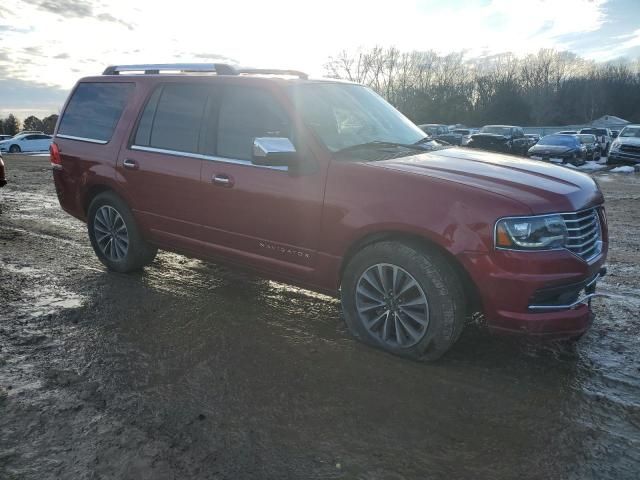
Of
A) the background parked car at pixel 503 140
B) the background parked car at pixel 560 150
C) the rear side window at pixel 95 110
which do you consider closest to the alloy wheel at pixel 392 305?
the rear side window at pixel 95 110

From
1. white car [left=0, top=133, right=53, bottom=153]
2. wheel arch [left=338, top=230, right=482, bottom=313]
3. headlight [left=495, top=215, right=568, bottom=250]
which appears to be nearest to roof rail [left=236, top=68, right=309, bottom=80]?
wheel arch [left=338, top=230, right=482, bottom=313]

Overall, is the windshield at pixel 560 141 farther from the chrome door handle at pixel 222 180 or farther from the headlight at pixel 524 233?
the headlight at pixel 524 233

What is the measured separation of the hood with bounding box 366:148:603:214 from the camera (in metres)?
3.31

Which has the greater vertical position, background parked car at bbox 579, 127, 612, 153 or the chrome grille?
the chrome grille

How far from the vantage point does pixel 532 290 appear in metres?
3.21

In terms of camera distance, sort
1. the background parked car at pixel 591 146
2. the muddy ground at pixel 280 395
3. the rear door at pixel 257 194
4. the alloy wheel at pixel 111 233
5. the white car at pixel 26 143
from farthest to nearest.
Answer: the white car at pixel 26 143 < the background parked car at pixel 591 146 < the alloy wheel at pixel 111 233 < the rear door at pixel 257 194 < the muddy ground at pixel 280 395

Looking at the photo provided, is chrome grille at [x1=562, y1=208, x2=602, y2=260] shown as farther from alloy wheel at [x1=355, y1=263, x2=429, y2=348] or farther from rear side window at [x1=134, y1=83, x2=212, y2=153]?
rear side window at [x1=134, y1=83, x2=212, y2=153]

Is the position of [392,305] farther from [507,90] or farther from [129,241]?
[507,90]

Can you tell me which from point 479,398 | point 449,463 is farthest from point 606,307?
point 449,463

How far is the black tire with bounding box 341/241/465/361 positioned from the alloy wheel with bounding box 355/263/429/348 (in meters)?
0.03

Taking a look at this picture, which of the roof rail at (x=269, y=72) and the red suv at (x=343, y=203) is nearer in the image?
the red suv at (x=343, y=203)

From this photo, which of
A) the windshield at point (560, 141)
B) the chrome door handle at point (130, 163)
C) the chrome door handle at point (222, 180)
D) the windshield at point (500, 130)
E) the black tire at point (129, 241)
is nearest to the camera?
the chrome door handle at point (222, 180)

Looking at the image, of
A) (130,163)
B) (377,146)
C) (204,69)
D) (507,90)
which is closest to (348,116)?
(377,146)

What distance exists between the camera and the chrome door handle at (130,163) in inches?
199
